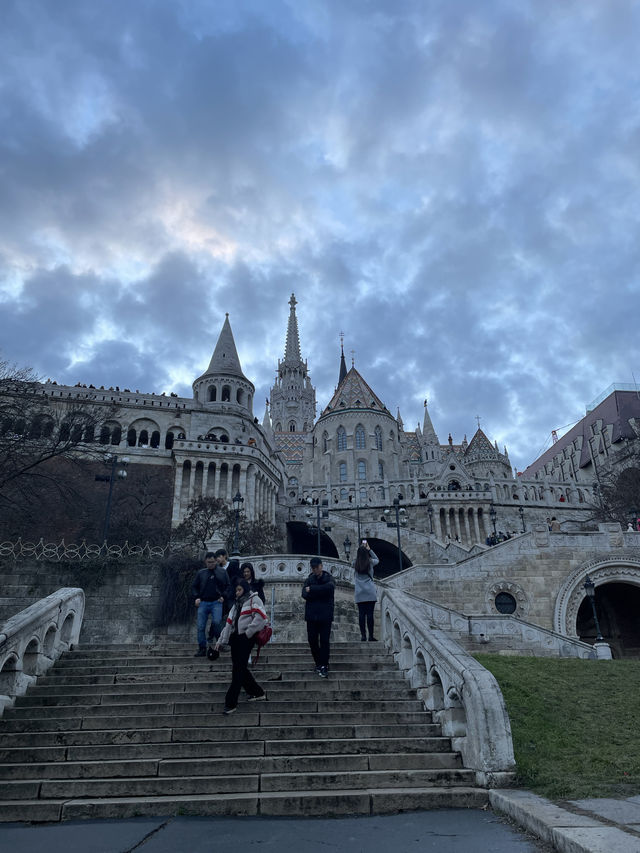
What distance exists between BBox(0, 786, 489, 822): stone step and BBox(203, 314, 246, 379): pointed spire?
47143 millimetres

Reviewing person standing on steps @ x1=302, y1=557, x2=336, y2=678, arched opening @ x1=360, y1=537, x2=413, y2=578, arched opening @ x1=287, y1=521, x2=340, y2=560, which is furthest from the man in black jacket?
arched opening @ x1=287, y1=521, x2=340, y2=560

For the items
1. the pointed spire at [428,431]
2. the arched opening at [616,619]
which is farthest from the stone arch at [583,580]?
the pointed spire at [428,431]

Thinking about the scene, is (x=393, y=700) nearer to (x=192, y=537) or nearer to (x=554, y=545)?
(x=554, y=545)

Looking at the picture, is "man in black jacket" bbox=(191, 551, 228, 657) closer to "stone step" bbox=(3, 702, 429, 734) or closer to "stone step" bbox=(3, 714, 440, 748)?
"stone step" bbox=(3, 702, 429, 734)

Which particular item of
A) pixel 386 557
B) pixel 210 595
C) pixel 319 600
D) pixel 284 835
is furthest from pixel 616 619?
pixel 284 835

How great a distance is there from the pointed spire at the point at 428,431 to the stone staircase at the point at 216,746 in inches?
2580

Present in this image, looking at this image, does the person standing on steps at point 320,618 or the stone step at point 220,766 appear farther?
the person standing on steps at point 320,618

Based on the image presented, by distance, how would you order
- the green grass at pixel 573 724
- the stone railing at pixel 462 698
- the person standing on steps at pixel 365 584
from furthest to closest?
the person standing on steps at pixel 365 584, the stone railing at pixel 462 698, the green grass at pixel 573 724

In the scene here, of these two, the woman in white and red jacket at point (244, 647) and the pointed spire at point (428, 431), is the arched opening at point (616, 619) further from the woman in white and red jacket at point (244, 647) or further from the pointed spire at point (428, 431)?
the pointed spire at point (428, 431)

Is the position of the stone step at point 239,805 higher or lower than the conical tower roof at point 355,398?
lower

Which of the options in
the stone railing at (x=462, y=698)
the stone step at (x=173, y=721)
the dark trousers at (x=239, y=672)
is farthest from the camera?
the dark trousers at (x=239, y=672)

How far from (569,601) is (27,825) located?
23.2m

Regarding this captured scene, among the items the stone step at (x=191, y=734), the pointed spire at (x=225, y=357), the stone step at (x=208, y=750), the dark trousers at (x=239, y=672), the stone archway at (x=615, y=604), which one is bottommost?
the stone step at (x=208, y=750)

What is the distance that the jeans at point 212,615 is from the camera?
964 cm
